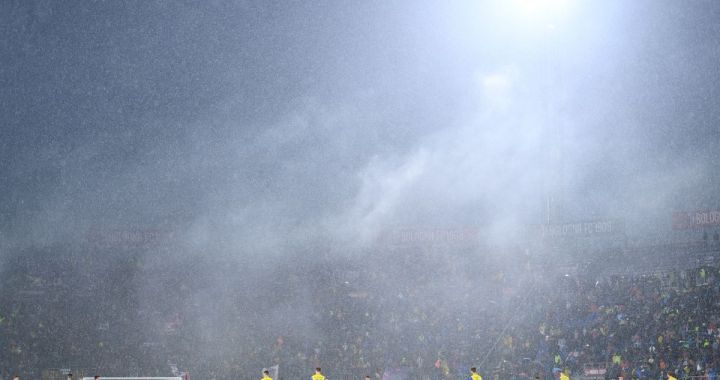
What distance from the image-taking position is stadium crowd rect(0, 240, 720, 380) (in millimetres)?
29438

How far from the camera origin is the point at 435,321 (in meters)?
35.9

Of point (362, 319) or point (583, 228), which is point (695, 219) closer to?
point (583, 228)

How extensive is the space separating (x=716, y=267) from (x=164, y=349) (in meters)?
26.2

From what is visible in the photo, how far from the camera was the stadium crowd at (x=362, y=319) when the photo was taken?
96.6ft

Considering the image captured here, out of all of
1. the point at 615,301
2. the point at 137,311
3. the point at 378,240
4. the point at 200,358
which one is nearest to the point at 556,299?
the point at 615,301

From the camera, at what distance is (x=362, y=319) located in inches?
1476

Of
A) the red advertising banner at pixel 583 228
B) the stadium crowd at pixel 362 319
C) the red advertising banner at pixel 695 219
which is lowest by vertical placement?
the stadium crowd at pixel 362 319

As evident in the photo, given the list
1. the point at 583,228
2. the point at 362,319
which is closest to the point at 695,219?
the point at 583,228

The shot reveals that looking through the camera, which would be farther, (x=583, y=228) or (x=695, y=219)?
(x=583, y=228)

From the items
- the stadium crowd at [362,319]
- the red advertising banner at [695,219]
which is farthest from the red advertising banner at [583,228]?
the red advertising banner at [695,219]

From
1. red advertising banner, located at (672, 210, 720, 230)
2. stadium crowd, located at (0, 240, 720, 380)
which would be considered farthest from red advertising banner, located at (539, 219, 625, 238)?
red advertising banner, located at (672, 210, 720, 230)

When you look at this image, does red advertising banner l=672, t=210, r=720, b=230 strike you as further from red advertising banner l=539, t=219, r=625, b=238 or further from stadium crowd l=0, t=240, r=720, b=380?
stadium crowd l=0, t=240, r=720, b=380

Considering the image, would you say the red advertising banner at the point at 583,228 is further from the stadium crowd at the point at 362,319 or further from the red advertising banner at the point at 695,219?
the red advertising banner at the point at 695,219

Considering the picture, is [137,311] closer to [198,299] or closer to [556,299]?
[198,299]
